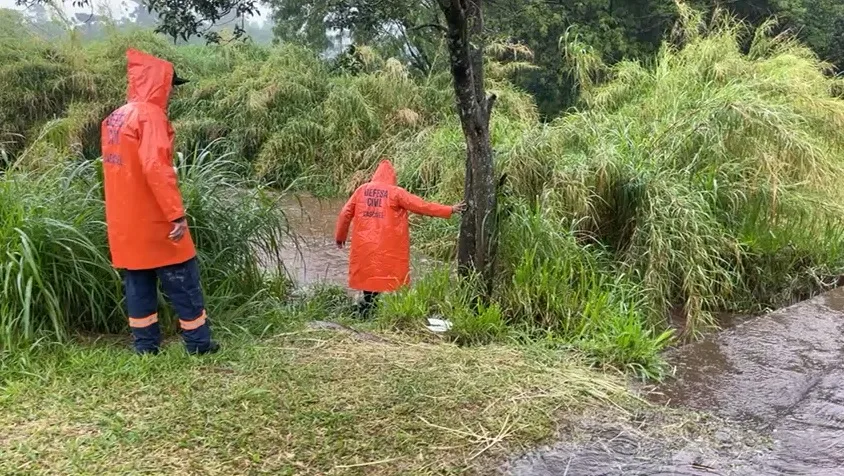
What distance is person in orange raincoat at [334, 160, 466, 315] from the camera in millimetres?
5043

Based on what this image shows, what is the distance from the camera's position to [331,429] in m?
3.09

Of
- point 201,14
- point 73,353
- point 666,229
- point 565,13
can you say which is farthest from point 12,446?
point 565,13

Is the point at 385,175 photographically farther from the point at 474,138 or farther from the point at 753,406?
the point at 753,406

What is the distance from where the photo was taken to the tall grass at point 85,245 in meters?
3.88

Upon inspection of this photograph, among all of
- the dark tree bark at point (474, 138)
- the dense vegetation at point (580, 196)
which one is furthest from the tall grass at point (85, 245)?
the dark tree bark at point (474, 138)

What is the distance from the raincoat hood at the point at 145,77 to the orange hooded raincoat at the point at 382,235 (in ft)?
5.43

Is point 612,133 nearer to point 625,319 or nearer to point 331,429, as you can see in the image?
point 625,319

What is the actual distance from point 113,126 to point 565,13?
545 inches

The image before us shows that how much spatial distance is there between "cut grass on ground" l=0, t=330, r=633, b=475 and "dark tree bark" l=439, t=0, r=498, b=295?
2.83 ft

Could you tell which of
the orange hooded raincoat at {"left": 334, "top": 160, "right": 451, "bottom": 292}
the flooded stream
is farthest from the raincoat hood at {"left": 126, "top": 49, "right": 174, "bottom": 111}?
the flooded stream

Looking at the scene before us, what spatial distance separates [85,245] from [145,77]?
95cm

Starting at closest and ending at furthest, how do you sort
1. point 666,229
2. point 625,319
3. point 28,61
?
point 625,319 < point 666,229 < point 28,61

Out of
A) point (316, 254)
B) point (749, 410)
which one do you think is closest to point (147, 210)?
point (749, 410)

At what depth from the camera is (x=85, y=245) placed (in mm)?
4051
